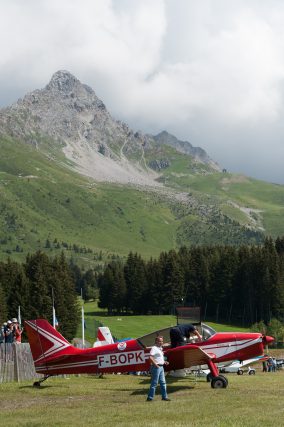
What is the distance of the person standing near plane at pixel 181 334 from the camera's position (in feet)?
69.4

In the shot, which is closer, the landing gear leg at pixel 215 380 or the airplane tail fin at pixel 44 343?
the landing gear leg at pixel 215 380

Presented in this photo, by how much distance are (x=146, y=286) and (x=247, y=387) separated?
100 metres

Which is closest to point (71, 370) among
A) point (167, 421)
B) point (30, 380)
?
point (30, 380)

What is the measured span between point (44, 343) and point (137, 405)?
6.98 meters

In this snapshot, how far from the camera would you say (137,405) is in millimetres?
16578

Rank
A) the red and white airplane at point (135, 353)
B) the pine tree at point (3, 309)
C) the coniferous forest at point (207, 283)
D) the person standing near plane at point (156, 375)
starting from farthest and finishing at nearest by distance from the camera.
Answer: the coniferous forest at point (207, 283)
the pine tree at point (3, 309)
the red and white airplane at point (135, 353)
the person standing near plane at point (156, 375)

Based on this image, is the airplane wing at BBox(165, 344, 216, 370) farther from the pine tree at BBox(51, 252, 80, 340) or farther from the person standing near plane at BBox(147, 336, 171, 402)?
the pine tree at BBox(51, 252, 80, 340)

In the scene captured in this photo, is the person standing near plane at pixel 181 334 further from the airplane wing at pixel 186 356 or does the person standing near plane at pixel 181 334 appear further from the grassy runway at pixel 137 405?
the grassy runway at pixel 137 405

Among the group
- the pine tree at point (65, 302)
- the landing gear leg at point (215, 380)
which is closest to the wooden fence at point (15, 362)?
the landing gear leg at point (215, 380)

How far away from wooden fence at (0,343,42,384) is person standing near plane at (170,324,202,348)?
7.21 m

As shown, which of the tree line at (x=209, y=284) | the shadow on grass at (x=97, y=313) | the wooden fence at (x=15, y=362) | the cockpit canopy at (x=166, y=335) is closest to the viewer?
the cockpit canopy at (x=166, y=335)

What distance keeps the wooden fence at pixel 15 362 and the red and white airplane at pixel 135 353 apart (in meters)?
1.73

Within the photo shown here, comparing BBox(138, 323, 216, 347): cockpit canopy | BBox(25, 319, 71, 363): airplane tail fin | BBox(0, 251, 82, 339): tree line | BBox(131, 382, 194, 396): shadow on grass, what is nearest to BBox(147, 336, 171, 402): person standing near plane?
BBox(131, 382, 194, 396): shadow on grass

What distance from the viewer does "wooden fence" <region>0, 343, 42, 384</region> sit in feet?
77.9
